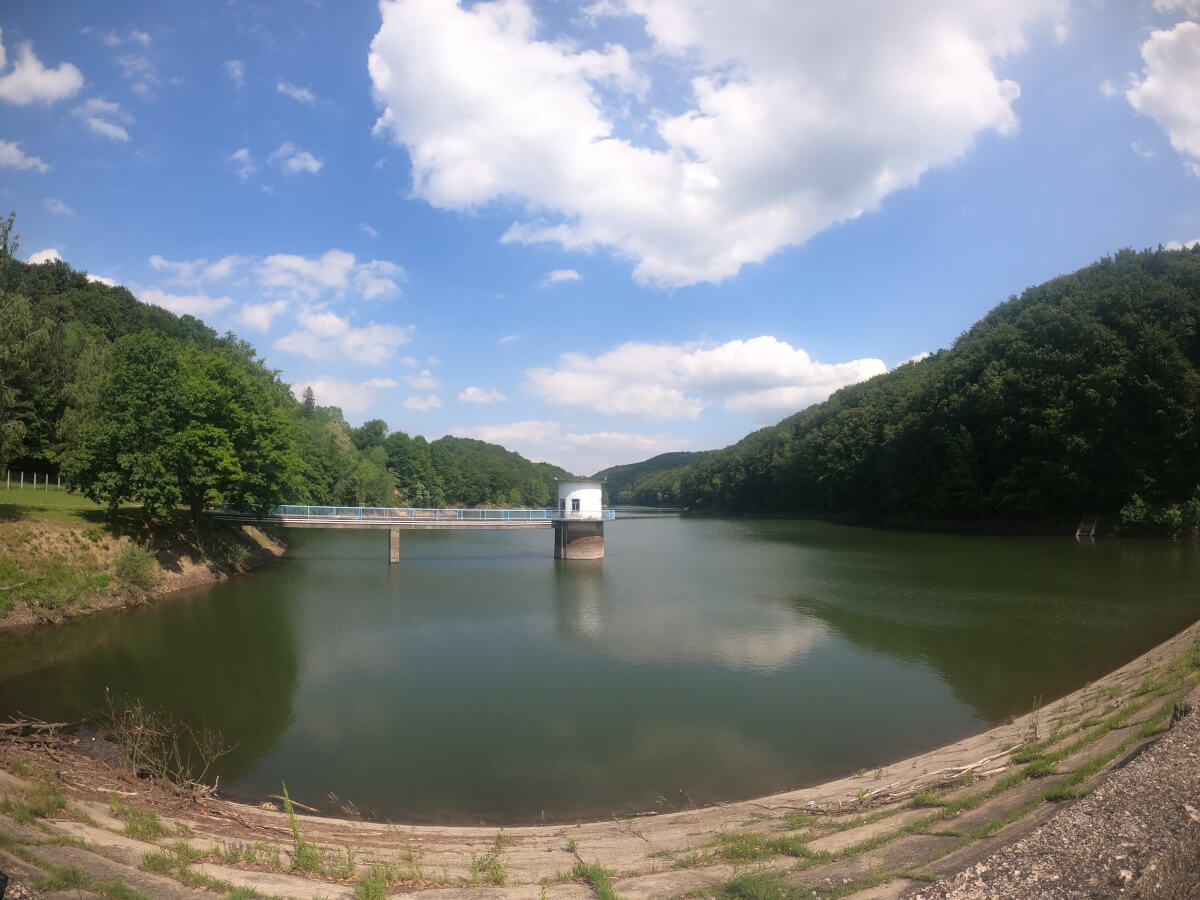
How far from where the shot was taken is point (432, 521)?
43.1 metres

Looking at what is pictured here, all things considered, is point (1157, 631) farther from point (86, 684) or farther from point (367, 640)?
point (86, 684)

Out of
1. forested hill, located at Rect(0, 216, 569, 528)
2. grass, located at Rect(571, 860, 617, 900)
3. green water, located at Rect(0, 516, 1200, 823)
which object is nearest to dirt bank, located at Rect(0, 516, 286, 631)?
green water, located at Rect(0, 516, 1200, 823)

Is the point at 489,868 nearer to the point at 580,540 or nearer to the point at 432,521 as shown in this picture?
the point at 580,540

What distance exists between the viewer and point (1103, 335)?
161 ft

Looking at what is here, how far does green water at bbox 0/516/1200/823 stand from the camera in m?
11.2

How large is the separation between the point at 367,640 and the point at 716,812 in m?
15.9

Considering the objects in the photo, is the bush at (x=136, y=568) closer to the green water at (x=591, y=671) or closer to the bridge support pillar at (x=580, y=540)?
the green water at (x=591, y=671)

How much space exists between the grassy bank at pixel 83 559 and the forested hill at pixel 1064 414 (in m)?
61.0

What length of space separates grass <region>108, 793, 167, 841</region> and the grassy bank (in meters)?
18.2

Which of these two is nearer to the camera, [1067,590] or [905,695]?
[905,695]

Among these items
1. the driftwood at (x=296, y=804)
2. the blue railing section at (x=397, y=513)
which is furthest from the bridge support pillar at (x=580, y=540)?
the driftwood at (x=296, y=804)

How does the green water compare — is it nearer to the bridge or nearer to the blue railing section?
the bridge

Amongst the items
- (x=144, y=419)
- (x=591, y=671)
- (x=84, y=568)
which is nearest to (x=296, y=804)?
(x=591, y=671)

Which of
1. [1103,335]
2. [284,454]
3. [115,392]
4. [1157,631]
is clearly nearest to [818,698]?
[1157,631]
